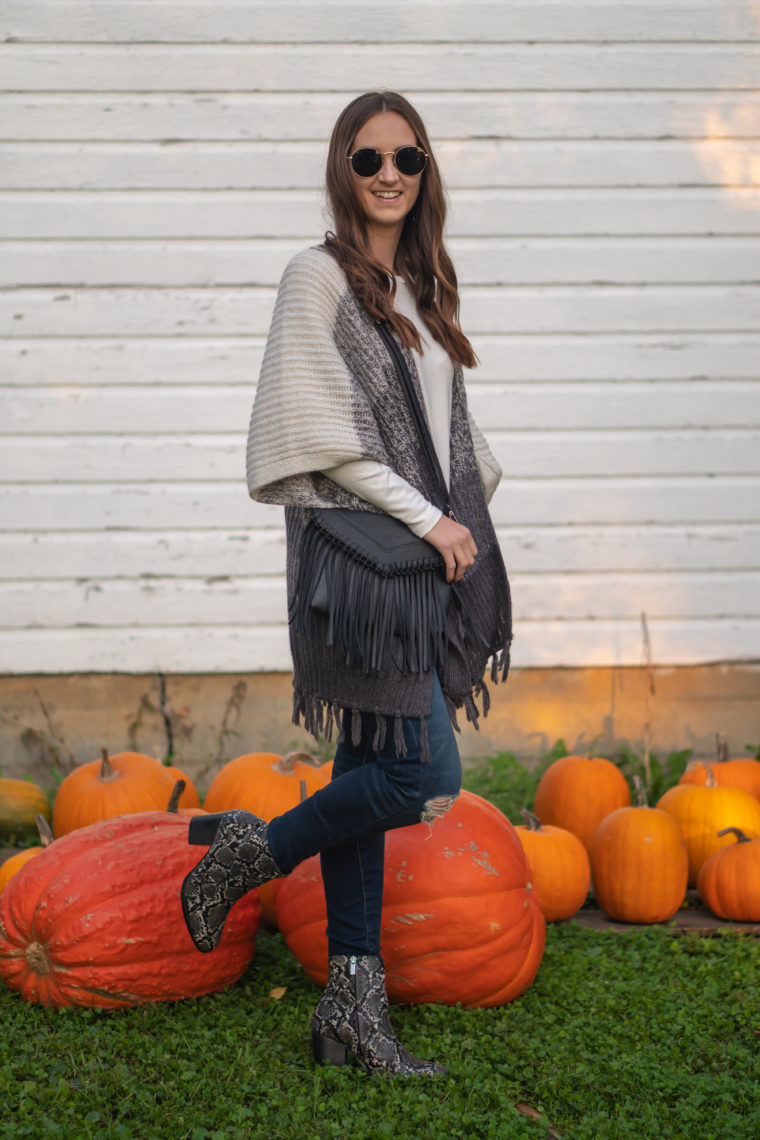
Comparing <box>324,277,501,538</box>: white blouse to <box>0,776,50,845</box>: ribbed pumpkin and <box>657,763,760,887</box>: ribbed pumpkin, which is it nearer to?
<box>657,763,760,887</box>: ribbed pumpkin

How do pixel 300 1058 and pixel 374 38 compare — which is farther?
pixel 374 38

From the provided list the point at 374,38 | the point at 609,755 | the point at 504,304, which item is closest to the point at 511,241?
the point at 504,304

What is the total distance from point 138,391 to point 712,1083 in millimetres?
3305

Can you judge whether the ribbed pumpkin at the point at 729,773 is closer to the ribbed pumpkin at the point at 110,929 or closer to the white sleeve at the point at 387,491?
the ribbed pumpkin at the point at 110,929

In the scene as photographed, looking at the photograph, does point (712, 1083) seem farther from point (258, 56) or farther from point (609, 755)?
point (258, 56)

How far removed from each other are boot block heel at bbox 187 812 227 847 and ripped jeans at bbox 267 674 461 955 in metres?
0.17

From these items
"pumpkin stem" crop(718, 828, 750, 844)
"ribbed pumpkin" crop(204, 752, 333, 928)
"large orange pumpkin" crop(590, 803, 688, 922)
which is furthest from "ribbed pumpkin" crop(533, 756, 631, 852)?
"ribbed pumpkin" crop(204, 752, 333, 928)

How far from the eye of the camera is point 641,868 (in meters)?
3.10

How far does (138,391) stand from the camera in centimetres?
429

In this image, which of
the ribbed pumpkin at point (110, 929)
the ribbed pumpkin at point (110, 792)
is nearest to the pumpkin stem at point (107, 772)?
the ribbed pumpkin at point (110, 792)

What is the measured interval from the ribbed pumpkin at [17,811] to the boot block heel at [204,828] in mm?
1694

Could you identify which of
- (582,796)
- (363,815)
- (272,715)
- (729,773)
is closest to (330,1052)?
(363,815)

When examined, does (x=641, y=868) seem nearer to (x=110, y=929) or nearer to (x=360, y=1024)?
(x=360, y=1024)

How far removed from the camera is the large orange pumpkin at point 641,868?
310cm
